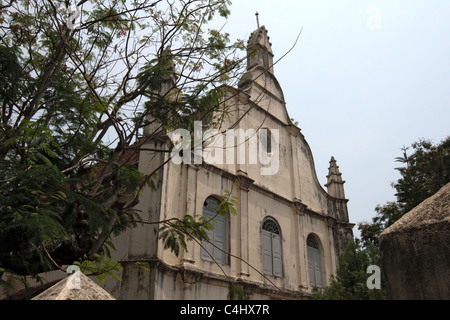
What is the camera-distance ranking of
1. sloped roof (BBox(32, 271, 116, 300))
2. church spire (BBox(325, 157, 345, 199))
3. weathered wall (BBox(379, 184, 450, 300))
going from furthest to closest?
church spire (BBox(325, 157, 345, 199))
weathered wall (BBox(379, 184, 450, 300))
sloped roof (BBox(32, 271, 116, 300))

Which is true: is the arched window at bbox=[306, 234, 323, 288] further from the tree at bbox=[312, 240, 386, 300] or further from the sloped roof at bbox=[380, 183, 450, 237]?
the sloped roof at bbox=[380, 183, 450, 237]

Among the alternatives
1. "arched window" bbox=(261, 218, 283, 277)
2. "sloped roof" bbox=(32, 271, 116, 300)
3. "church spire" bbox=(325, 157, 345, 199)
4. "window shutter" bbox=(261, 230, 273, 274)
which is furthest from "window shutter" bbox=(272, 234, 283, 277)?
"sloped roof" bbox=(32, 271, 116, 300)

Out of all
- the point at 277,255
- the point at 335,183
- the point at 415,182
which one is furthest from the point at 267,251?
the point at 415,182

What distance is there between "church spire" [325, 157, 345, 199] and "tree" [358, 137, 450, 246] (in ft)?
7.42

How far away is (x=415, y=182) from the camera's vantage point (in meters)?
17.5

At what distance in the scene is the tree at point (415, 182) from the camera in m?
16.2

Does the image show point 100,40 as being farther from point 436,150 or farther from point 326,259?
point 436,150

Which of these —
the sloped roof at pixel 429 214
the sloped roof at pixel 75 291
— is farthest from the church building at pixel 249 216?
the sloped roof at pixel 75 291

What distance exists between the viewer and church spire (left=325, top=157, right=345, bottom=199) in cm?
1750

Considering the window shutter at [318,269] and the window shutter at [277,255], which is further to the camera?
the window shutter at [318,269]

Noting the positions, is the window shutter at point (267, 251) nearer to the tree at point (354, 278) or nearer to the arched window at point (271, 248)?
the arched window at point (271, 248)

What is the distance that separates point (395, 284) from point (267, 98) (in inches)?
533

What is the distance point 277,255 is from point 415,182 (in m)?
8.23

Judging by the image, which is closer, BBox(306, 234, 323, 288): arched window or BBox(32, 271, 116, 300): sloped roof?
BBox(32, 271, 116, 300): sloped roof
